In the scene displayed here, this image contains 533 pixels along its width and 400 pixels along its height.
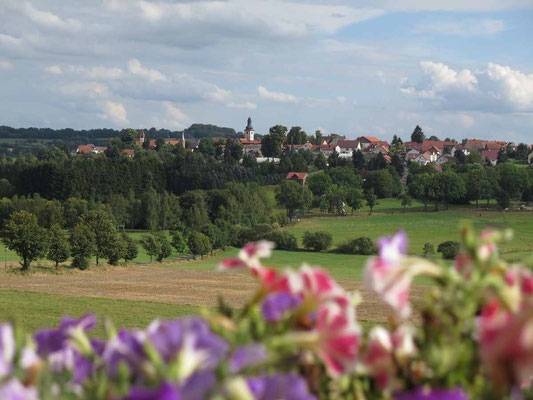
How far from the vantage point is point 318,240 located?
7506 cm

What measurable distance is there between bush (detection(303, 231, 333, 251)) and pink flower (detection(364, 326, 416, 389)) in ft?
242

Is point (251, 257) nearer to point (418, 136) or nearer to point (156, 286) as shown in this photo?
point (156, 286)

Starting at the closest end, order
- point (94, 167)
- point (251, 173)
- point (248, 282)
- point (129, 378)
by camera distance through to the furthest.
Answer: point (129, 378), point (248, 282), point (94, 167), point (251, 173)

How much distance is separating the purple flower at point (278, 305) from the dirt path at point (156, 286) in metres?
31.2

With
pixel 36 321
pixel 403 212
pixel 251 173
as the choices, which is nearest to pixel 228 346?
pixel 36 321

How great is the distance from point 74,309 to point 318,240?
44052 mm

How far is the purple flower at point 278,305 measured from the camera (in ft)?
4.95

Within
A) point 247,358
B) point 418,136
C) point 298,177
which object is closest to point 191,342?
point 247,358

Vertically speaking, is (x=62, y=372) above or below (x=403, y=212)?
above

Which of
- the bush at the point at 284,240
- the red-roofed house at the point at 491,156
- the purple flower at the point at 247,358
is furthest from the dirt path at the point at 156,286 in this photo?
the red-roofed house at the point at 491,156

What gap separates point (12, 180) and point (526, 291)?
123 m

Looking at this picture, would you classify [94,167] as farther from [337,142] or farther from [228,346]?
[228,346]

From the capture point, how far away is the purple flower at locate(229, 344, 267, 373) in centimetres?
125

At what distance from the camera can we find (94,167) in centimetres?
11306
